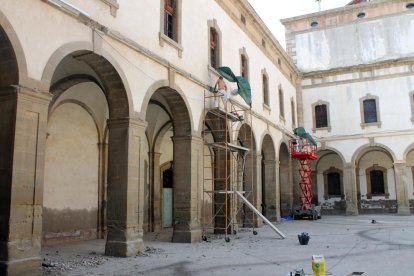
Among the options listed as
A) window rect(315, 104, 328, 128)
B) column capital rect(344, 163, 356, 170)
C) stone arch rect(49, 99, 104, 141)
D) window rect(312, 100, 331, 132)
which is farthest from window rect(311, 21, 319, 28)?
stone arch rect(49, 99, 104, 141)

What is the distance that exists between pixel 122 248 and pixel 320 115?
2293 centimetres

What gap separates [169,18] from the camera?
1395cm

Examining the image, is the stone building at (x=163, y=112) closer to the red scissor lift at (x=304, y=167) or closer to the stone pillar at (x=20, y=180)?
the stone pillar at (x=20, y=180)

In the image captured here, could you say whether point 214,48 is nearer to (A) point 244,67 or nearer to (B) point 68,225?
(A) point 244,67

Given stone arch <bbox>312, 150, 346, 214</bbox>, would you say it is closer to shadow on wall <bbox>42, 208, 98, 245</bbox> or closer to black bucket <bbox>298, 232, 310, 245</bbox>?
black bucket <bbox>298, 232, 310, 245</bbox>

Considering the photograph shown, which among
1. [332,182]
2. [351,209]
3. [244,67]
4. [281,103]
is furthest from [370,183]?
[244,67]

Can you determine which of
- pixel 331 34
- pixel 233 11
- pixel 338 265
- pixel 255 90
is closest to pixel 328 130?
pixel 331 34

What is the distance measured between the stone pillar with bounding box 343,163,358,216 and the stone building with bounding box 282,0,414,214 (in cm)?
6

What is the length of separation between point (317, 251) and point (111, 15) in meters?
8.22

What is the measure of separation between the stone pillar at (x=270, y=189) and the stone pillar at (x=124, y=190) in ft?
41.6

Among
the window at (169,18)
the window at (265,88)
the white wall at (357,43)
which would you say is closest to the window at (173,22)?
the window at (169,18)

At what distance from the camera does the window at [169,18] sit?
1362 centimetres

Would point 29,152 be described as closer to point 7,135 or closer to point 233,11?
point 7,135

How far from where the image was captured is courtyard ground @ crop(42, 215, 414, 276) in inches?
352
